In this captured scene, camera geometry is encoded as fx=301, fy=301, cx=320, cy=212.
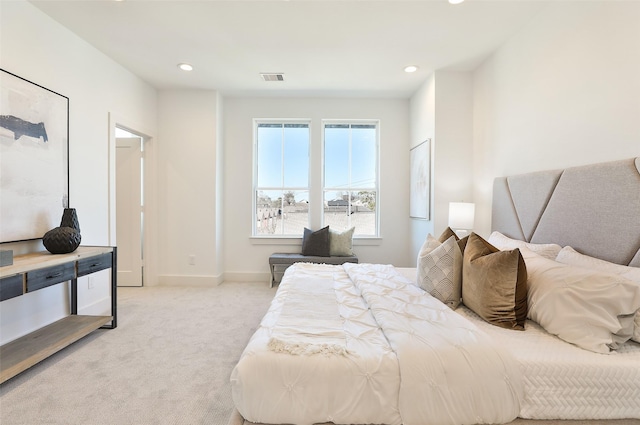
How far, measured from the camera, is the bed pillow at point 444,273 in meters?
1.96

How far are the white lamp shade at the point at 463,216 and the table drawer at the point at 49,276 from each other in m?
3.51

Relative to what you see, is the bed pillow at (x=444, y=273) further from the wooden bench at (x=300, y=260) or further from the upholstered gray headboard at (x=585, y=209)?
the wooden bench at (x=300, y=260)

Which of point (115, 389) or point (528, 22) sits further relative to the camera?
point (528, 22)

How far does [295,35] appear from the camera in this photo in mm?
2861

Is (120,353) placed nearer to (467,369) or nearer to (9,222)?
(9,222)

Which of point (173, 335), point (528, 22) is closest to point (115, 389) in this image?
point (173, 335)

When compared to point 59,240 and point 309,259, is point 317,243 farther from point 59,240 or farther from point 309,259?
point 59,240

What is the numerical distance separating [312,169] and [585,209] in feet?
10.8

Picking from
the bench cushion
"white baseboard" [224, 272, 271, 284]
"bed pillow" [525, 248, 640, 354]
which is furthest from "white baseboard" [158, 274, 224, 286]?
"bed pillow" [525, 248, 640, 354]

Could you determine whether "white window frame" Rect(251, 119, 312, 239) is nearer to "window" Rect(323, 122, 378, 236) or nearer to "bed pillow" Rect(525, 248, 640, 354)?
"window" Rect(323, 122, 378, 236)

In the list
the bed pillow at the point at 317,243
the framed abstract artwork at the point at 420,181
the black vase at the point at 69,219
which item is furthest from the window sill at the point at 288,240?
the black vase at the point at 69,219

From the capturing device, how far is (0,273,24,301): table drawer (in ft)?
6.04

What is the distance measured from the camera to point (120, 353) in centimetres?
238

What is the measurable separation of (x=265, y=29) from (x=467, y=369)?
118 inches
